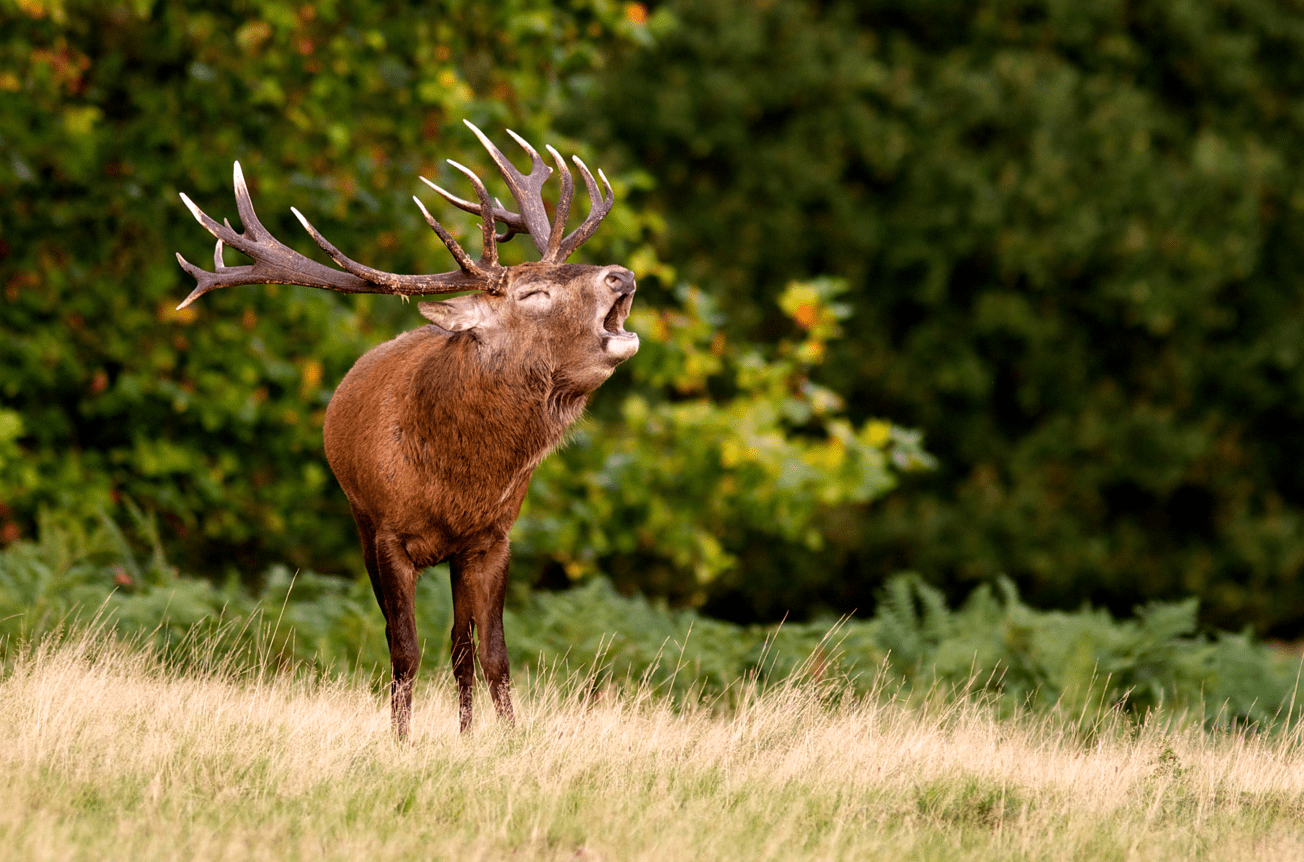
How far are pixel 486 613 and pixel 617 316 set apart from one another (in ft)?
3.73

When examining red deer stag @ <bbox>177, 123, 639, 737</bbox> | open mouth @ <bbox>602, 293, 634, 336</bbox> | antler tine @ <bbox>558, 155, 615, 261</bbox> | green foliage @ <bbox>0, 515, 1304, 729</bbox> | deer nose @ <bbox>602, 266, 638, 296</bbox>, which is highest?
antler tine @ <bbox>558, 155, 615, 261</bbox>

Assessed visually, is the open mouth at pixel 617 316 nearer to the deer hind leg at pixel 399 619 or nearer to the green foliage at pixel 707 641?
the deer hind leg at pixel 399 619

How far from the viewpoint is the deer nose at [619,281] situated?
497cm

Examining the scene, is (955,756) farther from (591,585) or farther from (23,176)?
(23,176)

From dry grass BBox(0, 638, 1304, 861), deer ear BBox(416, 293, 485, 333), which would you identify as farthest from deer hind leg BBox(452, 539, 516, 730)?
deer ear BBox(416, 293, 485, 333)

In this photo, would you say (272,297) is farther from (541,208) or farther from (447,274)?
(447,274)

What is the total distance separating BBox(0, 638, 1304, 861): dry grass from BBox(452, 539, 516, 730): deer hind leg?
0.42 feet

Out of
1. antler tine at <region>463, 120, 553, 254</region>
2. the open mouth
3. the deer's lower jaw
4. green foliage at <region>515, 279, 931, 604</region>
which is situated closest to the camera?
the deer's lower jaw

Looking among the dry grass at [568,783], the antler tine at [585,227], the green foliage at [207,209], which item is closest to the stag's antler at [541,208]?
the antler tine at [585,227]

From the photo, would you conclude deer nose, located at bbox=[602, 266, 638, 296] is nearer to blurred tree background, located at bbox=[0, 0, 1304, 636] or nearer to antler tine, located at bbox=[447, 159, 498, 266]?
antler tine, located at bbox=[447, 159, 498, 266]

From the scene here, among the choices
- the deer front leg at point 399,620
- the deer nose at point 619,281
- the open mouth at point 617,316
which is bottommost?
the deer front leg at point 399,620

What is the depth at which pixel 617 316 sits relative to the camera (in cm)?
510

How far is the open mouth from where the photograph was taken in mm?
5012

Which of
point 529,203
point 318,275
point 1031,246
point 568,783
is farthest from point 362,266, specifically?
point 1031,246
